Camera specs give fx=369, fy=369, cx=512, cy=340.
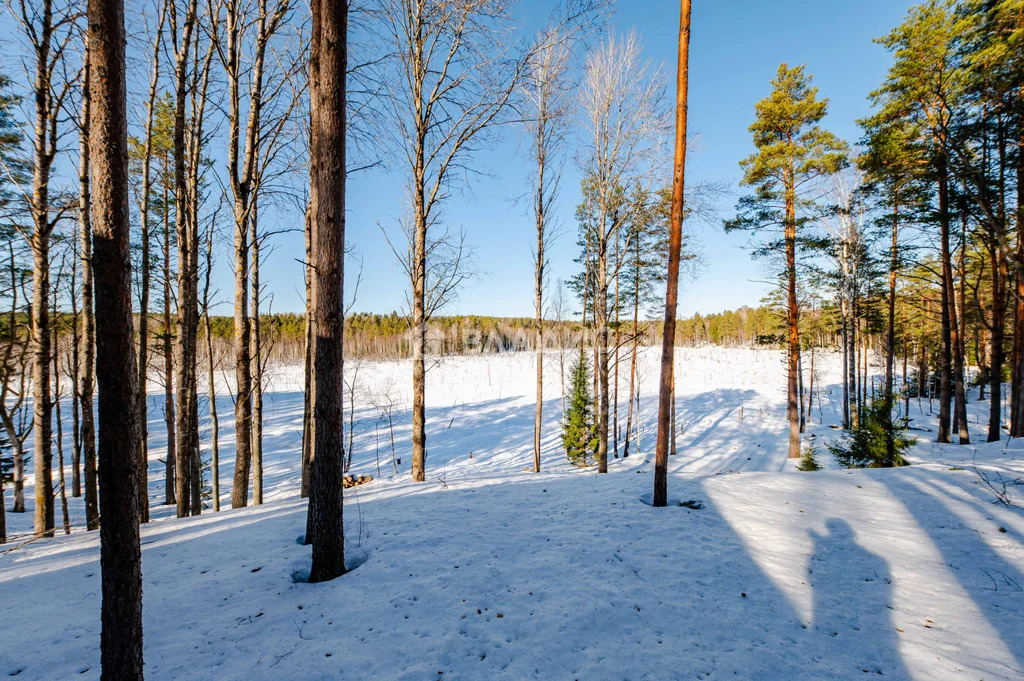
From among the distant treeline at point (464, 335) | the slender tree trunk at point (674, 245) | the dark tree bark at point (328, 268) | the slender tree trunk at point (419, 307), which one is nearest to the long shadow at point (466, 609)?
the dark tree bark at point (328, 268)

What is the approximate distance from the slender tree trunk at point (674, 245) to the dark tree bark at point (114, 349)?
553cm

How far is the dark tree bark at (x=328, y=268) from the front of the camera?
144 inches

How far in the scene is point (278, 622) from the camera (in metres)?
3.11

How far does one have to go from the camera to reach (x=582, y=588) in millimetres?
3510

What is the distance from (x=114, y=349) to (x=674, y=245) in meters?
6.26

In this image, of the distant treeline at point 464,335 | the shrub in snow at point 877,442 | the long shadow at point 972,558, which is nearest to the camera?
the long shadow at point 972,558

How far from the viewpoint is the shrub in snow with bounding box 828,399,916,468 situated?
32.5 ft

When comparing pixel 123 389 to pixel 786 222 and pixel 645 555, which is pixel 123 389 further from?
pixel 786 222

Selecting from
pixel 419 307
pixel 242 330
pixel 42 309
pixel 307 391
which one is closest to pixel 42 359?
pixel 42 309

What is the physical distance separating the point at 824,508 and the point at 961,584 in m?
1.96

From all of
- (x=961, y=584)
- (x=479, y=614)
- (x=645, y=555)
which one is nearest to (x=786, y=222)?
(x=961, y=584)

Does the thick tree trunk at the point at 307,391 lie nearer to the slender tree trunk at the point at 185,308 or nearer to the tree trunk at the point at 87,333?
the slender tree trunk at the point at 185,308

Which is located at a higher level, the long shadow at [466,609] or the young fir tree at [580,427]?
the long shadow at [466,609]

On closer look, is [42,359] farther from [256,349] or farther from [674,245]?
[674,245]
